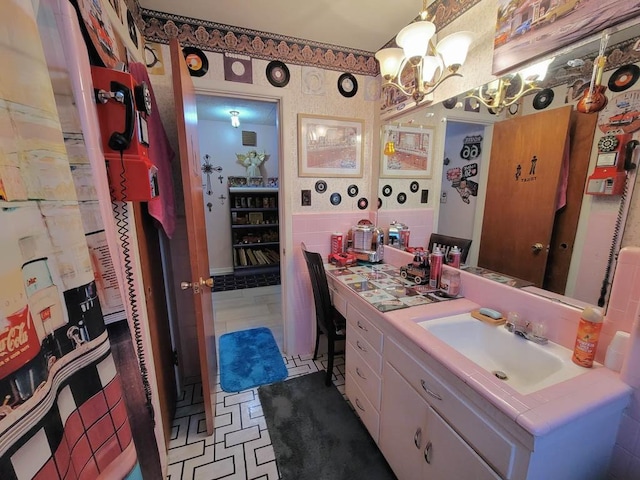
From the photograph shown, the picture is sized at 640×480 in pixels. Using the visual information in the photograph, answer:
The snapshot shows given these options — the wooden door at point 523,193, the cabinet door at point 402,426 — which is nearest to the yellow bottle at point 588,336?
the wooden door at point 523,193

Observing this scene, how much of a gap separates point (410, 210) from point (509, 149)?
83 cm

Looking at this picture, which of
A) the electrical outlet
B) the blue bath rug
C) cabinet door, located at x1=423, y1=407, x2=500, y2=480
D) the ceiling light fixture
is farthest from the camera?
the electrical outlet

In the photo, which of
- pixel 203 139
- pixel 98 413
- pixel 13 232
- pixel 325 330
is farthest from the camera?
pixel 203 139

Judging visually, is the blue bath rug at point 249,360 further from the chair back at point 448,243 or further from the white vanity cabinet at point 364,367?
the chair back at point 448,243

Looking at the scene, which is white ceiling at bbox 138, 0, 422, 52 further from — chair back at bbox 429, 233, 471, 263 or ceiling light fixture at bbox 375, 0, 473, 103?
chair back at bbox 429, 233, 471, 263

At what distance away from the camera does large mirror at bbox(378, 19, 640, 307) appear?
87 centimetres

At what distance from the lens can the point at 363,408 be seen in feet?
4.96

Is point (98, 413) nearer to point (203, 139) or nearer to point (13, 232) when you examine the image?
point (13, 232)

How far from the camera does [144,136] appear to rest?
97cm

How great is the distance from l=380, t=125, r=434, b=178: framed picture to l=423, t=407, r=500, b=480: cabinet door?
4.84ft

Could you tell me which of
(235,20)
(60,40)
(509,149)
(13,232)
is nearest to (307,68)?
(235,20)

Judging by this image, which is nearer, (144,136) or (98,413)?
(98,413)

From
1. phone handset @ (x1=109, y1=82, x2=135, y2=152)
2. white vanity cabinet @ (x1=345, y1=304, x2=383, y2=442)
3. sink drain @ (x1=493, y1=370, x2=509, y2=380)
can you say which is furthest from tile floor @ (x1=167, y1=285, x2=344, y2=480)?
phone handset @ (x1=109, y1=82, x2=135, y2=152)

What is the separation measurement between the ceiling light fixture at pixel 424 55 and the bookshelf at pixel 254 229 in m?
2.87
